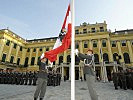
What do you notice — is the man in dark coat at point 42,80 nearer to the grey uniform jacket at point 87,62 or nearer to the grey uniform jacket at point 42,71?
the grey uniform jacket at point 42,71

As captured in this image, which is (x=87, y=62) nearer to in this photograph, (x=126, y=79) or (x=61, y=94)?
(x=61, y=94)

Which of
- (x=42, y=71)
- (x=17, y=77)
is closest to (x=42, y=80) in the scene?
(x=42, y=71)

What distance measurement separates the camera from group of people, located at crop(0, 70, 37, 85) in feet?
37.8

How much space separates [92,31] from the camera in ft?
92.0

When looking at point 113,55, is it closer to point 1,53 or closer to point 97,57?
point 97,57

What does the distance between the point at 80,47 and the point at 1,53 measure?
59.9ft

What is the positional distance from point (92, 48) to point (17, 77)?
1865cm

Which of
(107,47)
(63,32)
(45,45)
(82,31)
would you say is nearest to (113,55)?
(107,47)

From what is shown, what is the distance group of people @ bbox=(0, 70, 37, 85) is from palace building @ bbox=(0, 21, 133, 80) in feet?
40.7

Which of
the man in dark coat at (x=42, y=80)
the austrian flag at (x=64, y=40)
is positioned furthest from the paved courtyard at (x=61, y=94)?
the austrian flag at (x=64, y=40)

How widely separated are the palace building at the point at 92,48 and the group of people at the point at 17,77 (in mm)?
12401

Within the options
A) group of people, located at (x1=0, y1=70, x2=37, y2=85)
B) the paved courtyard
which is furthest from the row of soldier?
the paved courtyard

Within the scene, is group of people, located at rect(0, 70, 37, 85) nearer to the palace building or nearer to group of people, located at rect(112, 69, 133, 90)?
group of people, located at rect(112, 69, 133, 90)

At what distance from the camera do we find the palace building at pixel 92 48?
23.9 metres
